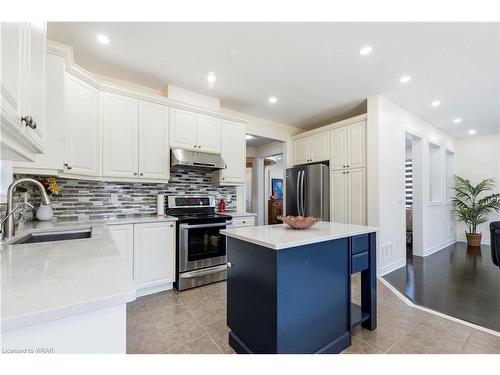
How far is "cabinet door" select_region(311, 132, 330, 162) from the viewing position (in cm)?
402

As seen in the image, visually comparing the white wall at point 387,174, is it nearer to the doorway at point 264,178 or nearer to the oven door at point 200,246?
the doorway at point 264,178

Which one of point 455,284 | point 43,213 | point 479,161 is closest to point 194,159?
point 43,213

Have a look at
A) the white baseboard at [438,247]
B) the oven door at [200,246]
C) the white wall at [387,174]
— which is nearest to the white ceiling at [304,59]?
the white wall at [387,174]

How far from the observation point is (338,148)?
3.86 m

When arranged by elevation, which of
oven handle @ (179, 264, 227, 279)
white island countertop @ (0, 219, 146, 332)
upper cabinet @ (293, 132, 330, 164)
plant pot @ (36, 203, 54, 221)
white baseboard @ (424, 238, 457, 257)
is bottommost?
white baseboard @ (424, 238, 457, 257)

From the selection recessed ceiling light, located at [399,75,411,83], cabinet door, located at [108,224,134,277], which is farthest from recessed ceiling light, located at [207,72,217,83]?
recessed ceiling light, located at [399,75,411,83]

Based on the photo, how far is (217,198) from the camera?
3756 millimetres

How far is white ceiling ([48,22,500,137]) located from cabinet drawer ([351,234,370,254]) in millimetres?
1810

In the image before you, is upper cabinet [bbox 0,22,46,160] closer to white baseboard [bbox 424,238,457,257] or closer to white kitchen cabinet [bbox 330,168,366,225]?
white kitchen cabinet [bbox 330,168,366,225]

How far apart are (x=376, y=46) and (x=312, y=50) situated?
2.02 ft

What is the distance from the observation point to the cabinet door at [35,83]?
927mm

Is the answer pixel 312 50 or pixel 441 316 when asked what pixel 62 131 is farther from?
pixel 441 316
